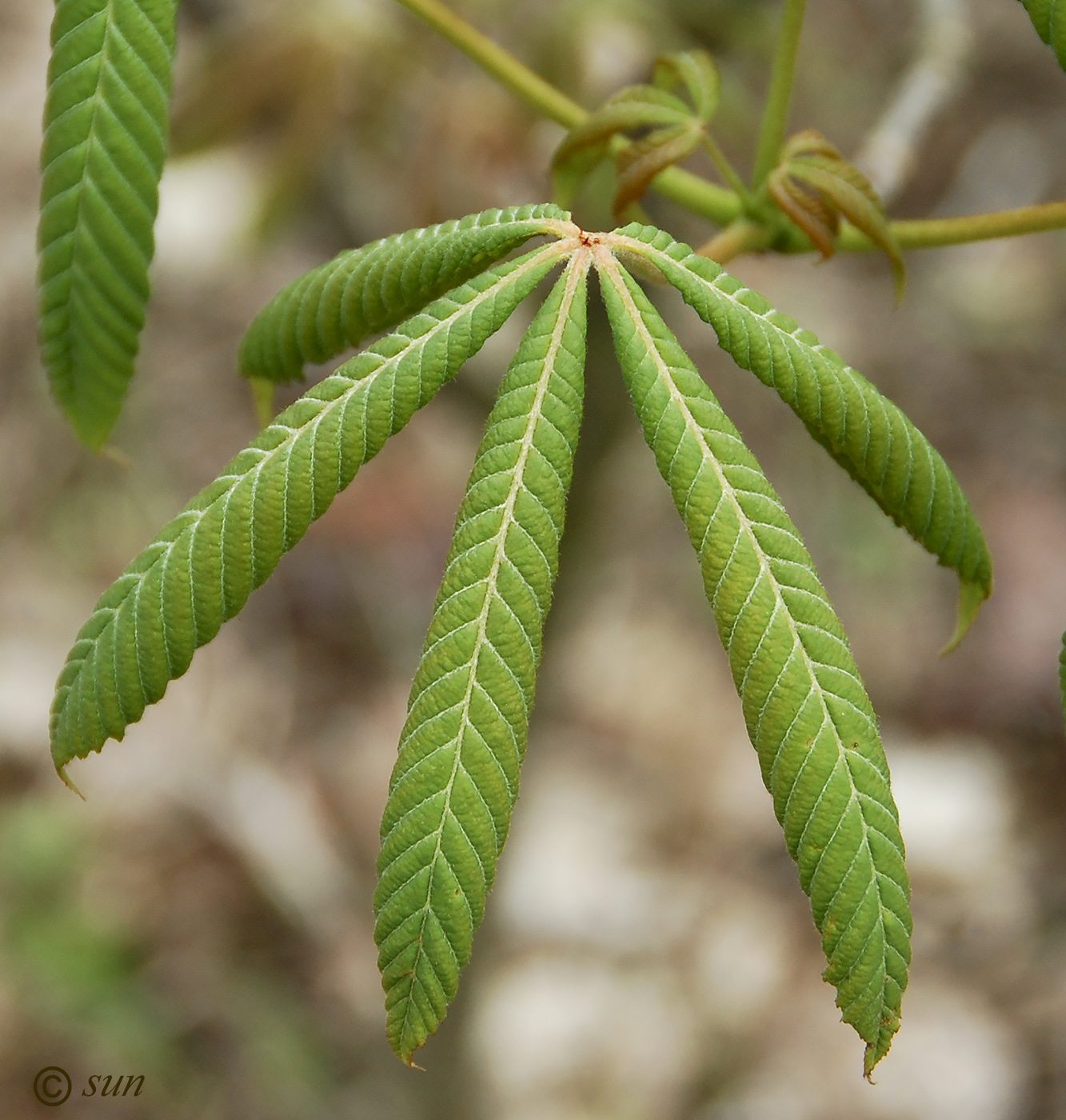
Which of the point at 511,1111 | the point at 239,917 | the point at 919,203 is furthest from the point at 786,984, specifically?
the point at 919,203

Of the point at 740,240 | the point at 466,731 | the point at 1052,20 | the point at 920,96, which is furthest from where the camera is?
the point at 920,96

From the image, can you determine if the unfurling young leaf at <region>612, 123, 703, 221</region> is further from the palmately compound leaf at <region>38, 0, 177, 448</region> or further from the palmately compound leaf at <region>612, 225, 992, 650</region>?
the palmately compound leaf at <region>38, 0, 177, 448</region>

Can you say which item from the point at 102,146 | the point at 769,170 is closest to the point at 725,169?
the point at 769,170

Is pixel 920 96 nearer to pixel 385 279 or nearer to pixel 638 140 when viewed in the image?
pixel 638 140

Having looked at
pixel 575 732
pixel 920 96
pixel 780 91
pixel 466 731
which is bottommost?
pixel 466 731

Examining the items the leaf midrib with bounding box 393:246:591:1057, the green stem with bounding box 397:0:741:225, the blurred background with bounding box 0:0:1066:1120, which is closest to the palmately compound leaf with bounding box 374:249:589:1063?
the leaf midrib with bounding box 393:246:591:1057

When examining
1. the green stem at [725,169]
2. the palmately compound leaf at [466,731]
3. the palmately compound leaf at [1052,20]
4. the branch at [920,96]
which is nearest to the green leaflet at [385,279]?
the palmately compound leaf at [466,731]
